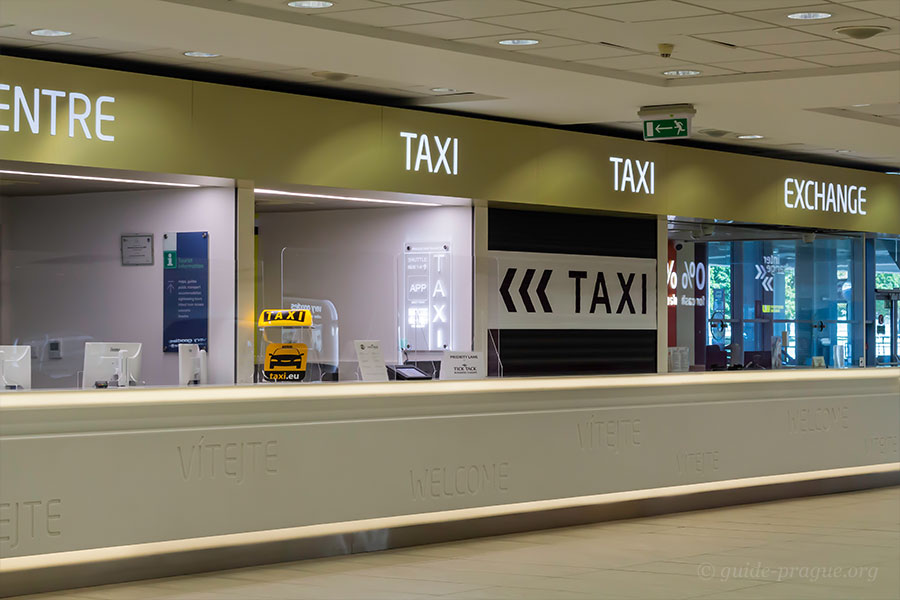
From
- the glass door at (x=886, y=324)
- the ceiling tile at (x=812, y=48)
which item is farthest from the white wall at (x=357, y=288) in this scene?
the glass door at (x=886, y=324)

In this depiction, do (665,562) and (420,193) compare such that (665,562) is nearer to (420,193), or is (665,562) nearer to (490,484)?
(490,484)

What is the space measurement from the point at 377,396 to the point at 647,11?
2.65 meters

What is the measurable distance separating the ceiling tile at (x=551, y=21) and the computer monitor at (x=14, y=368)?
9.41ft

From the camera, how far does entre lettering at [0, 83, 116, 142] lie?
23.4 ft

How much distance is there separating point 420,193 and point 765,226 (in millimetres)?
4241

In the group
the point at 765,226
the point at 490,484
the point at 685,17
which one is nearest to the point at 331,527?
the point at 490,484

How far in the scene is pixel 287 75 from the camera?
27.3 ft

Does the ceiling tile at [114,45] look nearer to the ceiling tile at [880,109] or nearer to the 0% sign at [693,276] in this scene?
the ceiling tile at [880,109]

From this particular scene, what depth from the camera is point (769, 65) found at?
757cm

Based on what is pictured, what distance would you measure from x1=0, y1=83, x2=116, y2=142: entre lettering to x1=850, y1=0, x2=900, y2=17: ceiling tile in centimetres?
429

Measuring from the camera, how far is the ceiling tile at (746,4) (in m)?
6.03

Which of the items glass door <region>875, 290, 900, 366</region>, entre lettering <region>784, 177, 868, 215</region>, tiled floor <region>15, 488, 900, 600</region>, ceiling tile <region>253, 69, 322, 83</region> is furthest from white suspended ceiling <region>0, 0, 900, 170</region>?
glass door <region>875, 290, 900, 366</region>

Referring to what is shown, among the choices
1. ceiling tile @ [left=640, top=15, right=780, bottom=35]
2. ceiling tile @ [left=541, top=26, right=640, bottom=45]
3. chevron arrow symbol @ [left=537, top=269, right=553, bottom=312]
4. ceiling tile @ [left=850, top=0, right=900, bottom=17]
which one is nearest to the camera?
ceiling tile @ [left=850, top=0, right=900, bottom=17]

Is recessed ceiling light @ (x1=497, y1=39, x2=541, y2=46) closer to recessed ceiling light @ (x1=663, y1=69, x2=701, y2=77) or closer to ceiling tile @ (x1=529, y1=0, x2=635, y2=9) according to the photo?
ceiling tile @ (x1=529, y1=0, x2=635, y2=9)
